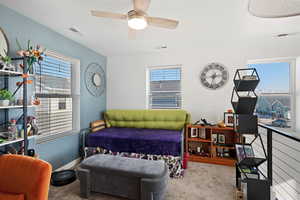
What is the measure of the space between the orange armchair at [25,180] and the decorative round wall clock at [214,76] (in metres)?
3.21

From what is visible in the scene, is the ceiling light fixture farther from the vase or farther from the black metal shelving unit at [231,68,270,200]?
the vase

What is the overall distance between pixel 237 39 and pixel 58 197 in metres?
4.08

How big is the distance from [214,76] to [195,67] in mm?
483

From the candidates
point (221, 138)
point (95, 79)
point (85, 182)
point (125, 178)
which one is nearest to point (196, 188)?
point (125, 178)

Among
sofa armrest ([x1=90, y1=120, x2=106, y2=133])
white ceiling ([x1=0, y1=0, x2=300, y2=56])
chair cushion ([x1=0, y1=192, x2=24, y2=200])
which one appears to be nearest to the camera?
chair cushion ([x1=0, y1=192, x2=24, y2=200])

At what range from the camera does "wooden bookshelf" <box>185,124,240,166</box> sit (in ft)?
9.34

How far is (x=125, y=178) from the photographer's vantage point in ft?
5.73

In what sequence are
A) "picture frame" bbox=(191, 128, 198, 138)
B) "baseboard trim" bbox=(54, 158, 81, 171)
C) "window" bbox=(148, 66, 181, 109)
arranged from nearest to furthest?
"baseboard trim" bbox=(54, 158, 81, 171) < "picture frame" bbox=(191, 128, 198, 138) < "window" bbox=(148, 66, 181, 109)

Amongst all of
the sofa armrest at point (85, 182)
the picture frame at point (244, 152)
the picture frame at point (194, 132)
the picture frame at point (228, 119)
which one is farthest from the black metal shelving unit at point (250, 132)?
the sofa armrest at point (85, 182)

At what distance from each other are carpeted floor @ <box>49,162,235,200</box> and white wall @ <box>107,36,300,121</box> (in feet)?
4.05

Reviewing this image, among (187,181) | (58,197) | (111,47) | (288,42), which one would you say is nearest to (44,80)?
(111,47)

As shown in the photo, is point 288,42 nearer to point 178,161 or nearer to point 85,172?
point 178,161

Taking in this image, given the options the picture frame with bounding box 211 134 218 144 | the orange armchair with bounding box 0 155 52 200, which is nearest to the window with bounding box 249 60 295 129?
the picture frame with bounding box 211 134 218 144

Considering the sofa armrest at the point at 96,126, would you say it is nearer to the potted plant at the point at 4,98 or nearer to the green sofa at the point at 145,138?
the green sofa at the point at 145,138
